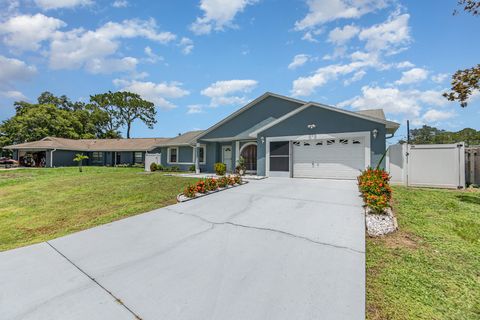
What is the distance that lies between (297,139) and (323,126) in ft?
5.13

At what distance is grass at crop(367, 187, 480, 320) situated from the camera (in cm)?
238

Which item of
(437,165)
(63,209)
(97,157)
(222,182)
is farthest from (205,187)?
(97,157)

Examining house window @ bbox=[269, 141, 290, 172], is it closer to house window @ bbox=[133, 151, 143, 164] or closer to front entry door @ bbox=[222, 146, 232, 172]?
front entry door @ bbox=[222, 146, 232, 172]

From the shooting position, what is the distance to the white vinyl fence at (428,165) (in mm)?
9672

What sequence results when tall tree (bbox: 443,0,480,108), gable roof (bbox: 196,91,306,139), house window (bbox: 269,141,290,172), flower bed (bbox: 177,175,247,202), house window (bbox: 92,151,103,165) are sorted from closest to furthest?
tall tree (bbox: 443,0,480,108)
flower bed (bbox: 177,175,247,202)
house window (bbox: 269,141,290,172)
gable roof (bbox: 196,91,306,139)
house window (bbox: 92,151,103,165)

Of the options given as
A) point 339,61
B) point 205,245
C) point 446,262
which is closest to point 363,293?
point 446,262

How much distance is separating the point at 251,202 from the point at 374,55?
10787 millimetres

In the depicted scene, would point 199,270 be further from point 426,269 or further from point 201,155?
point 201,155

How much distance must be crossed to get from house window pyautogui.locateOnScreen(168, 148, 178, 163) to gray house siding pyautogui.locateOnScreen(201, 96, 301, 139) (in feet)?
21.8

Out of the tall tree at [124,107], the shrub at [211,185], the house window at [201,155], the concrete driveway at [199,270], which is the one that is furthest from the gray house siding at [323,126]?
the tall tree at [124,107]

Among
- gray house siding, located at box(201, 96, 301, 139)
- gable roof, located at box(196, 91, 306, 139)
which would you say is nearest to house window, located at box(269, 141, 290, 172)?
gray house siding, located at box(201, 96, 301, 139)

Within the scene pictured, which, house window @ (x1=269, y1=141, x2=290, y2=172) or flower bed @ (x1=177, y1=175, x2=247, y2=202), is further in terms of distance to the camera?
house window @ (x1=269, y1=141, x2=290, y2=172)

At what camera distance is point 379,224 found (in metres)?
4.59

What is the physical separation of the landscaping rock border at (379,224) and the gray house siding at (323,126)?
7117 millimetres
